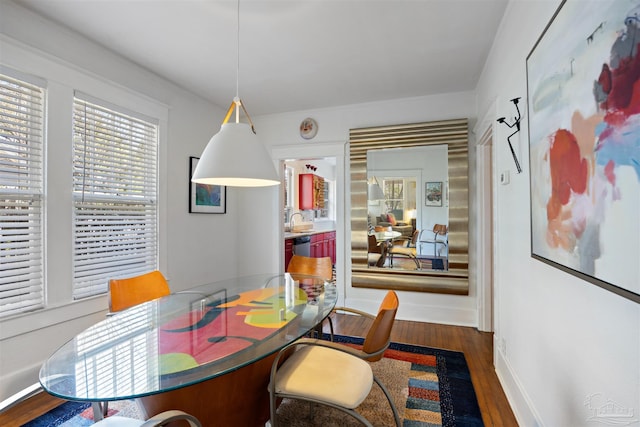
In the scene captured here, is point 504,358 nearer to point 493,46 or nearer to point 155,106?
point 493,46

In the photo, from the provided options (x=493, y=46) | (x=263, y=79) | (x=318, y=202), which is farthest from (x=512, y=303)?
(x=318, y=202)

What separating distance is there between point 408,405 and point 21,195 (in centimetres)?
298

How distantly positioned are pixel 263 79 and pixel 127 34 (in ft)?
4.00

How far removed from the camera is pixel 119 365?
117 cm

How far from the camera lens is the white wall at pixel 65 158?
6.64 feet

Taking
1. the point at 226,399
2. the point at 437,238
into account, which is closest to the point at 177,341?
the point at 226,399

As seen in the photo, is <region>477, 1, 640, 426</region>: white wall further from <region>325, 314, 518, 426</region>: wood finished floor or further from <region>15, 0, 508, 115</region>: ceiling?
<region>15, 0, 508, 115</region>: ceiling

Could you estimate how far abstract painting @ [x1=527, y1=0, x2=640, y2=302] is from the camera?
0.83 meters

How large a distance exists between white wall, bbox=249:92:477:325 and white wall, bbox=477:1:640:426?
2.67 ft

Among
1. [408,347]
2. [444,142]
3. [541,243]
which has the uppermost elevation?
[444,142]

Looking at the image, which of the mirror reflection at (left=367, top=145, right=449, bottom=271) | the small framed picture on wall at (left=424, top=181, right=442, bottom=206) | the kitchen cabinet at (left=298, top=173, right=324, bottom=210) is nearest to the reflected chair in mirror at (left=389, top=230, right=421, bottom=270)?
the mirror reflection at (left=367, top=145, right=449, bottom=271)

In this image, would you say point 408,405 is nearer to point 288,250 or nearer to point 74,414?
point 74,414

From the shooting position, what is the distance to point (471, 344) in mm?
2959

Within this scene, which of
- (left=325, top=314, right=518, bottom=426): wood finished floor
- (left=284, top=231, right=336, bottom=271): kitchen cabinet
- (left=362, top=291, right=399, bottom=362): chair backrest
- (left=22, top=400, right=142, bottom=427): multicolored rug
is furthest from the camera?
(left=284, top=231, right=336, bottom=271): kitchen cabinet
